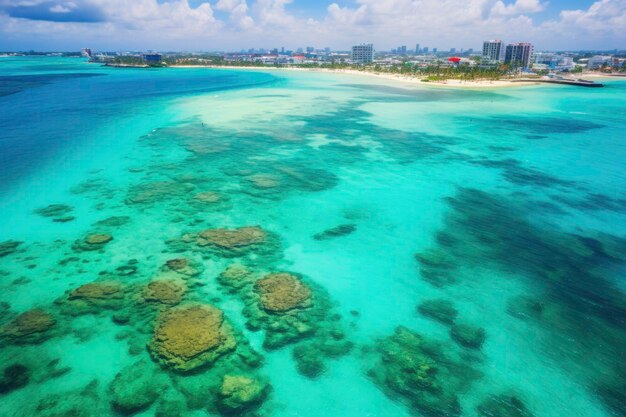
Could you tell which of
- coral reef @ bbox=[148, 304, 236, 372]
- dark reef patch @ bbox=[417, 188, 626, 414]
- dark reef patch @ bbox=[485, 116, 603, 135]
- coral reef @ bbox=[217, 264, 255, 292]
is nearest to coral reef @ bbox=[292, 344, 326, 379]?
coral reef @ bbox=[148, 304, 236, 372]

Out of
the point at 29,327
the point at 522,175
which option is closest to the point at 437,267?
the point at 29,327

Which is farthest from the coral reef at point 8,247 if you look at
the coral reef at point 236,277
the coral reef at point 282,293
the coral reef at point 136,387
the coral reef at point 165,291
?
the coral reef at point 282,293

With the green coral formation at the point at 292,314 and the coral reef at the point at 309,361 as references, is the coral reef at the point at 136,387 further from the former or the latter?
the coral reef at the point at 309,361

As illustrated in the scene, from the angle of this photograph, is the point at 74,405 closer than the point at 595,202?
Yes

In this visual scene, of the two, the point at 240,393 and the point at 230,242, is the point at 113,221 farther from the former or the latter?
the point at 240,393

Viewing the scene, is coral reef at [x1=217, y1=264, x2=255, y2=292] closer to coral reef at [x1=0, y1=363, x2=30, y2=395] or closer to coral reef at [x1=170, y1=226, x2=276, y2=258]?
coral reef at [x1=170, y1=226, x2=276, y2=258]

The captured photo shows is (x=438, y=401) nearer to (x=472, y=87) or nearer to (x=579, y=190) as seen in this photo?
(x=579, y=190)

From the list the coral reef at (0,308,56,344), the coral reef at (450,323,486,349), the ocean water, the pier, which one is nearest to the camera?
the ocean water
